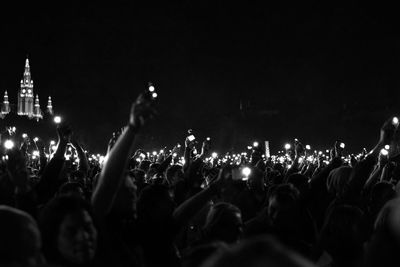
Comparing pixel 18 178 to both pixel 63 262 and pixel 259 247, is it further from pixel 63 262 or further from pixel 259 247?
pixel 259 247

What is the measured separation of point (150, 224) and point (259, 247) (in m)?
3.05

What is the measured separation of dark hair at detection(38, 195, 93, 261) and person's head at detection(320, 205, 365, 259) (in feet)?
5.84

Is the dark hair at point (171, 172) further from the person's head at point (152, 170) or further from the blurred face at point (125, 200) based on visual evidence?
the blurred face at point (125, 200)

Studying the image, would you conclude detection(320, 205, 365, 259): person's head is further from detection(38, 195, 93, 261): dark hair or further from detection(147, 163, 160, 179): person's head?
detection(147, 163, 160, 179): person's head

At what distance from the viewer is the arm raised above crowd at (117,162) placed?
145 inches

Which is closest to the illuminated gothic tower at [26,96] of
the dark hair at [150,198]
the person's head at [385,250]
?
the dark hair at [150,198]

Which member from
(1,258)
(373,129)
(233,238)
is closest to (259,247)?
(1,258)

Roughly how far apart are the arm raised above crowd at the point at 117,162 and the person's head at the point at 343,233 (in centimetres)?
152

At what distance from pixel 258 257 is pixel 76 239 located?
1878mm

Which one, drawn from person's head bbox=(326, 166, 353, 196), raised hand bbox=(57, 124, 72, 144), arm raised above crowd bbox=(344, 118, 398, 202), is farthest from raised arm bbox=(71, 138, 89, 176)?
arm raised above crowd bbox=(344, 118, 398, 202)

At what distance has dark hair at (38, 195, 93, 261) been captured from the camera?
313 centimetres

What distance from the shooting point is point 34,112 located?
527 feet

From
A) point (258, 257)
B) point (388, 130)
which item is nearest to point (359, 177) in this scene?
point (388, 130)

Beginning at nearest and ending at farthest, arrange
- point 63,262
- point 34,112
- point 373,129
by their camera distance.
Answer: point 63,262, point 373,129, point 34,112
